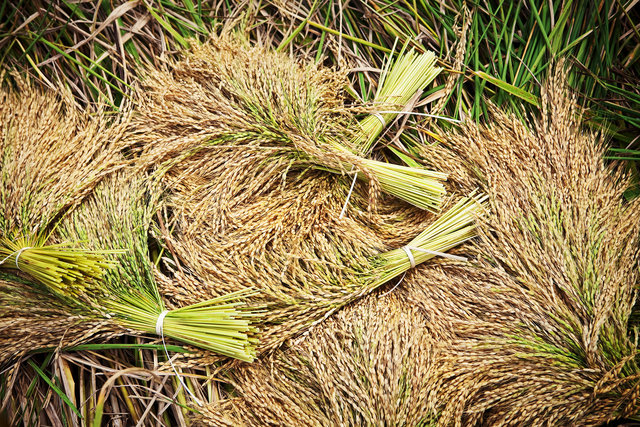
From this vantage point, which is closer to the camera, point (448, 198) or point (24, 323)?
point (24, 323)

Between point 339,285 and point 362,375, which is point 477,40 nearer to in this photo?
point 339,285

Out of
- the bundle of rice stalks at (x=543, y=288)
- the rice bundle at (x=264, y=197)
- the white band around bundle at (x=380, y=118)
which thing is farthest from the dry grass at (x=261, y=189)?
the bundle of rice stalks at (x=543, y=288)

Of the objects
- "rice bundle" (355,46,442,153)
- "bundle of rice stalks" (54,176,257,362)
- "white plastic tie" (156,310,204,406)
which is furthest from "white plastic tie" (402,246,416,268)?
"white plastic tie" (156,310,204,406)

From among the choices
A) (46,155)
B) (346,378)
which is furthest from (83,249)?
(346,378)

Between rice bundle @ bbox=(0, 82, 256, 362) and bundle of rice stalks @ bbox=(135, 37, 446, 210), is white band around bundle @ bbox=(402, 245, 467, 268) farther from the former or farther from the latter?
rice bundle @ bbox=(0, 82, 256, 362)

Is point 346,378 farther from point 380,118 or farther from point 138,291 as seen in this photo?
point 380,118

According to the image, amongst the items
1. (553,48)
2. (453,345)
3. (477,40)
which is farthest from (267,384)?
(553,48)

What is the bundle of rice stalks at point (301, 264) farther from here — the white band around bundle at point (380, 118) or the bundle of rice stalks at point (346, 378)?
the white band around bundle at point (380, 118)
